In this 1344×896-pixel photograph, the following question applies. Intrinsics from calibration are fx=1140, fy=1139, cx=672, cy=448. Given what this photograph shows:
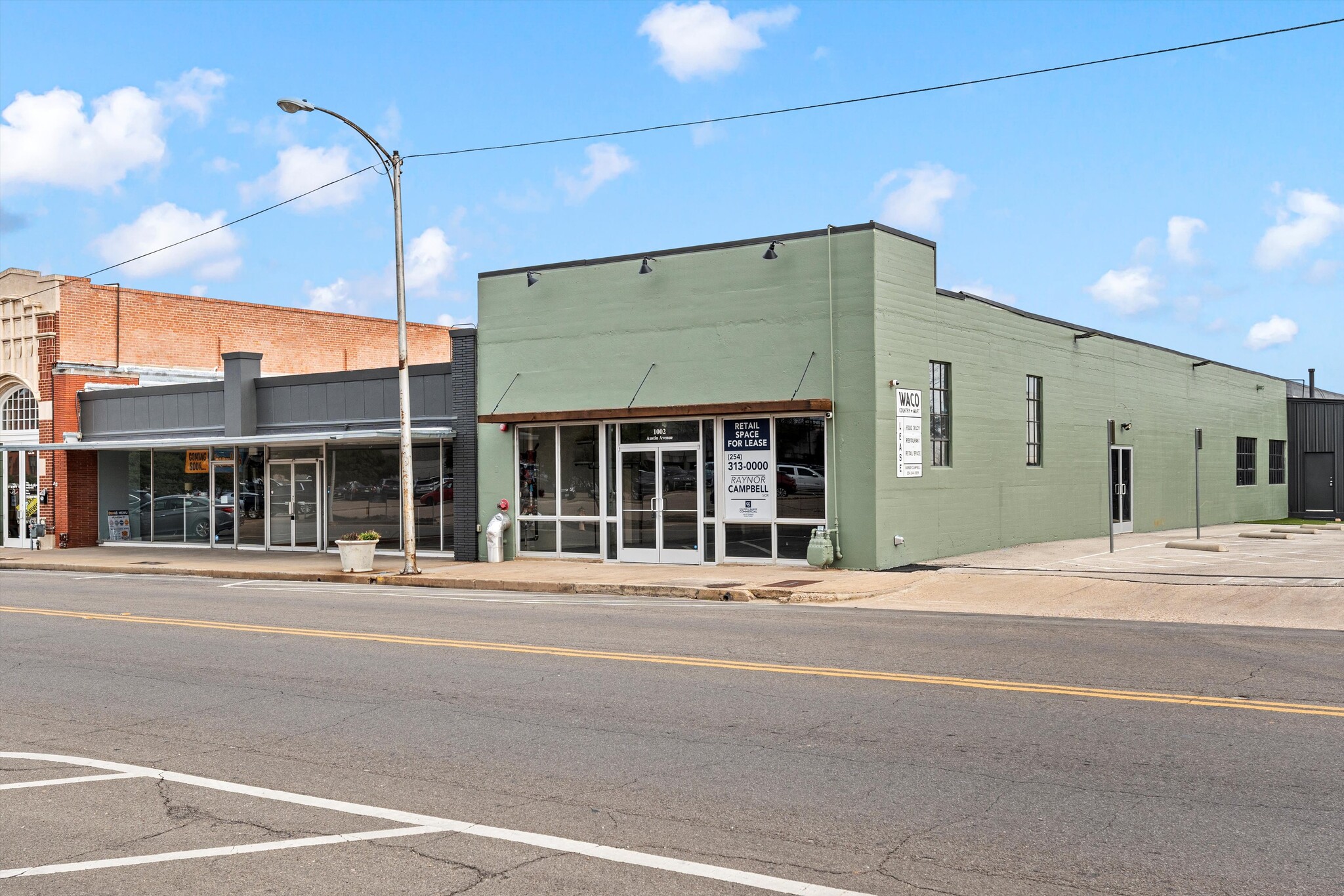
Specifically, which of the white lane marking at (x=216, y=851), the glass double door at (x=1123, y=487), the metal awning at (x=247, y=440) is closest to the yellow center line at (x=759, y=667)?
the white lane marking at (x=216, y=851)

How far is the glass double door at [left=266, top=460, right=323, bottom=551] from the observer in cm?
2750

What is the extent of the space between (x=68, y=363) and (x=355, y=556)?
14.7 metres

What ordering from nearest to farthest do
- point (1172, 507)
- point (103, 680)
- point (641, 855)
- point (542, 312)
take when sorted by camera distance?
1. point (641, 855)
2. point (103, 680)
3. point (542, 312)
4. point (1172, 507)

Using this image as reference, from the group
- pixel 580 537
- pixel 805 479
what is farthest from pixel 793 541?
pixel 580 537

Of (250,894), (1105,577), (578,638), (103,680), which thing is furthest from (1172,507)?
(250,894)

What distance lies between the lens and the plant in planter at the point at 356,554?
22188mm

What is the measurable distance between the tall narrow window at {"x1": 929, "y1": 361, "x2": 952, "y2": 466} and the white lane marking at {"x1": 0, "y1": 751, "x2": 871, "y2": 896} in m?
16.1

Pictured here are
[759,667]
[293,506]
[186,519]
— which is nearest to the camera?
[759,667]

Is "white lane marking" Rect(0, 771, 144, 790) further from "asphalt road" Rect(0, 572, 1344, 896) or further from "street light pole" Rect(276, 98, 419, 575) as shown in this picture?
"street light pole" Rect(276, 98, 419, 575)

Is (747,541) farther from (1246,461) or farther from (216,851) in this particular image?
(1246,461)

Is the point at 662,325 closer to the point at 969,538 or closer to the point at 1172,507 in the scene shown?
the point at 969,538

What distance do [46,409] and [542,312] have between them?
17192 mm

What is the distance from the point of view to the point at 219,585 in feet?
68.4

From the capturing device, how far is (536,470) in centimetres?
2302
